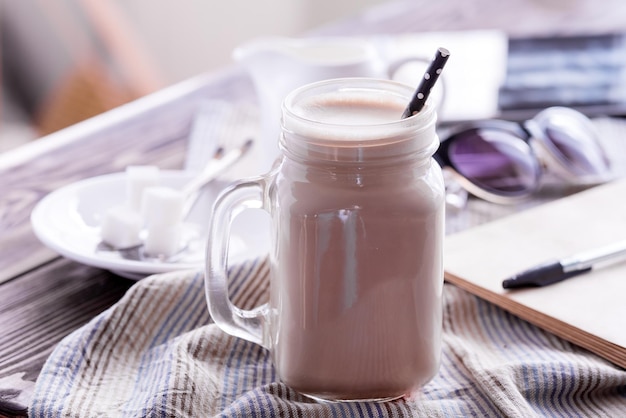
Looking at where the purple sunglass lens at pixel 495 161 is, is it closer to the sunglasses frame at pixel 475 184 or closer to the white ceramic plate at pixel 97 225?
the sunglasses frame at pixel 475 184

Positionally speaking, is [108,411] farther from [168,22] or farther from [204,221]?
[168,22]

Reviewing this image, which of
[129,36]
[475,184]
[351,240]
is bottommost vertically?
[129,36]

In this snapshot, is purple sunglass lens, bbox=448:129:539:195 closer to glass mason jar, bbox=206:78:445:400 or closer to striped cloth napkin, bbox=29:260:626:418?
striped cloth napkin, bbox=29:260:626:418

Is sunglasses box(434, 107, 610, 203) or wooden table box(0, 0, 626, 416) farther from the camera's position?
sunglasses box(434, 107, 610, 203)

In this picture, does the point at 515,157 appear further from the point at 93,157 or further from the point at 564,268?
the point at 93,157

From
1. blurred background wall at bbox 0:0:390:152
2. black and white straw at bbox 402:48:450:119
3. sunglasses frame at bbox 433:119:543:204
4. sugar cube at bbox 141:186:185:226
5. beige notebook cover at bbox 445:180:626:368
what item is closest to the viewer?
black and white straw at bbox 402:48:450:119

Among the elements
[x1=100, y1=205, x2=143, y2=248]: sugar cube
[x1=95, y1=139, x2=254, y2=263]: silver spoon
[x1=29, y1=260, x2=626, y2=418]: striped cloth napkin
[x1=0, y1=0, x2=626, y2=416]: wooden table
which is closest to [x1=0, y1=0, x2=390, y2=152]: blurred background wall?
[x1=0, y1=0, x2=626, y2=416]: wooden table

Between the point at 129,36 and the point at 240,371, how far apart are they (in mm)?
2252

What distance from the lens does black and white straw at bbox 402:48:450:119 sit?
20.5 inches

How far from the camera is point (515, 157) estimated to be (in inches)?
37.4

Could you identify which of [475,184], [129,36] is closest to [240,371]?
[475,184]

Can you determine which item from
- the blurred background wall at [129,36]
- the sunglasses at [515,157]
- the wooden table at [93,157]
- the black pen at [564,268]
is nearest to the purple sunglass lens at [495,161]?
the sunglasses at [515,157]

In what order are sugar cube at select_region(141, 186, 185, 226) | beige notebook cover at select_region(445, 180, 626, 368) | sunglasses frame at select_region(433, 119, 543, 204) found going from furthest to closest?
sunglasses frame at select_region(433, 119, 543, 204) < sugar cube at select_region(141, 186, 185, 226) < beige notebook cover at select_region(445, 180, 626, 368)

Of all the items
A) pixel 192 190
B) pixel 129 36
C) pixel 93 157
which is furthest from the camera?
pixel 129 36
